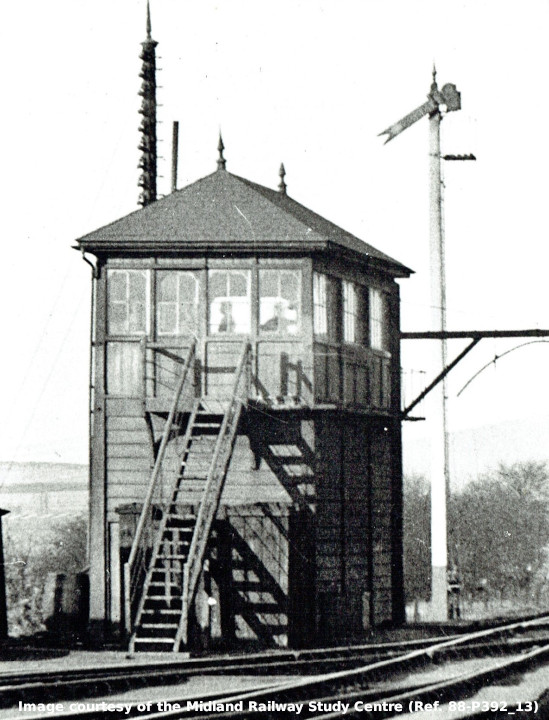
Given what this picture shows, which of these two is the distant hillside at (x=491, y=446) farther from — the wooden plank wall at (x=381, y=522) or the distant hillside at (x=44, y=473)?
the wooden plank wall at (x=381, y=522)

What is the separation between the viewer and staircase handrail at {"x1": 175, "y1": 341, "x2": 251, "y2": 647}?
20.2 m

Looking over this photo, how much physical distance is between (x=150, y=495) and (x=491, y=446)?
149180mm

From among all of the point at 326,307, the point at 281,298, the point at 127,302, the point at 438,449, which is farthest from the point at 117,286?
the point at 438,449

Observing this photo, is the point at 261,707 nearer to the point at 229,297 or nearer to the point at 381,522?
the point at 229,297

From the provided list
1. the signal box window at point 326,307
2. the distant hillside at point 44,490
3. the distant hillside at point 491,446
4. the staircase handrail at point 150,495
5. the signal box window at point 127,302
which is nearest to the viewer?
the staircase handrail at point 150,495

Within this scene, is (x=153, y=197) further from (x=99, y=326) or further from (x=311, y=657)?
(x=311, y=657)

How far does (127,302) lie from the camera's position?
78.3ft

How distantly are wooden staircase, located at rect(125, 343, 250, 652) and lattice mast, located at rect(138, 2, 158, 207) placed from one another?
13.8 meters

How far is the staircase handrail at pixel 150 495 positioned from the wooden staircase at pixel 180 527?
0.07ft

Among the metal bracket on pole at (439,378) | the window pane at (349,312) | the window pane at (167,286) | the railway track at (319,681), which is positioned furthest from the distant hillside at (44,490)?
the railway track at (319,681)

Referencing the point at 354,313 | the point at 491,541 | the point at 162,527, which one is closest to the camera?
the point at 162,527

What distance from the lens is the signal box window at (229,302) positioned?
23594 mm

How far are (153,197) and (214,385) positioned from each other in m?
13.5

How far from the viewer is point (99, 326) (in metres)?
23.9
